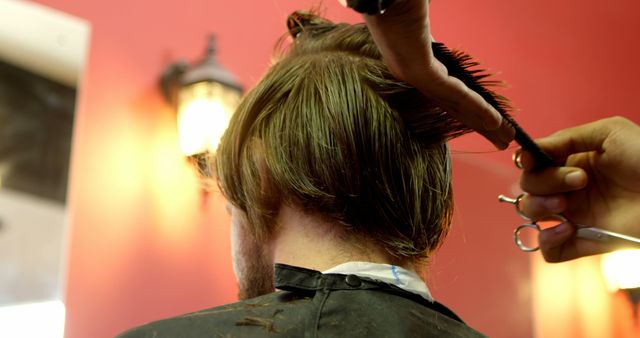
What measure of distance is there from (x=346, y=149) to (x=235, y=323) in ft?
1.00

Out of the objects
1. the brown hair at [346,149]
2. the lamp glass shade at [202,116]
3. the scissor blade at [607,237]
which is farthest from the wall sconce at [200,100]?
the scissor blade at [607,237]

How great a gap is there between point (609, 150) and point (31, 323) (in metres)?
1.29

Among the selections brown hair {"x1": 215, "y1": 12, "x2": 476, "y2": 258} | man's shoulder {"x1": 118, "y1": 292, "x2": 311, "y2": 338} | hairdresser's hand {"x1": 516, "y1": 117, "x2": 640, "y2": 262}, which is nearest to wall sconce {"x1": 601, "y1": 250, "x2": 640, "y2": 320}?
hairdresser's hand {"x1": 516, "y1": 117, "x2": 640, "y2": 262}

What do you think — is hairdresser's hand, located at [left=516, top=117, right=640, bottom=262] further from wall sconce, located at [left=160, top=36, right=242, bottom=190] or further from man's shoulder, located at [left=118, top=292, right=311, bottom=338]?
wall sconce, located at [left=160, top=36, right=242, bottom=190]

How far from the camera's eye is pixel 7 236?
1679 mm

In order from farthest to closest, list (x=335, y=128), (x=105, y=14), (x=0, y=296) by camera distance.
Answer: (x=105, y=14)
(x=0, y=296)
(x=335, y=128)

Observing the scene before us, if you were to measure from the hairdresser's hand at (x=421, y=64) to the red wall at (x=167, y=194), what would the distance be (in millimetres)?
319

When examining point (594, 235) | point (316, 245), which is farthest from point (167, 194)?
point (594, 235)

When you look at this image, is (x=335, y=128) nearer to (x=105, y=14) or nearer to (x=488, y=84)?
(x=488, y=84)

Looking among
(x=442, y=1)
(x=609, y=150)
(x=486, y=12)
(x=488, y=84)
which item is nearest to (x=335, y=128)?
(x=488, y=84)

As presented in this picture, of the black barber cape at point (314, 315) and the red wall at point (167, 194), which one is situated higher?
the red wall at point (167, 194)

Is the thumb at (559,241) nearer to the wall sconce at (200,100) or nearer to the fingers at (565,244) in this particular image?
the fingers at (565,244)

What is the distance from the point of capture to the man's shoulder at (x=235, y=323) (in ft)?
3.14

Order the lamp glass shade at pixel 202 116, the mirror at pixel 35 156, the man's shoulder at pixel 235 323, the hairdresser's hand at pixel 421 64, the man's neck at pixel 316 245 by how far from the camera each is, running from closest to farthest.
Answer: the hairdresser's hand at pixel 421 64 < the man's shoulder at pixel 235 323 < the man's neck at pixel 316 245 < the mirror at pixel 35 156 < the lamp glass shade at pixel 202 116
